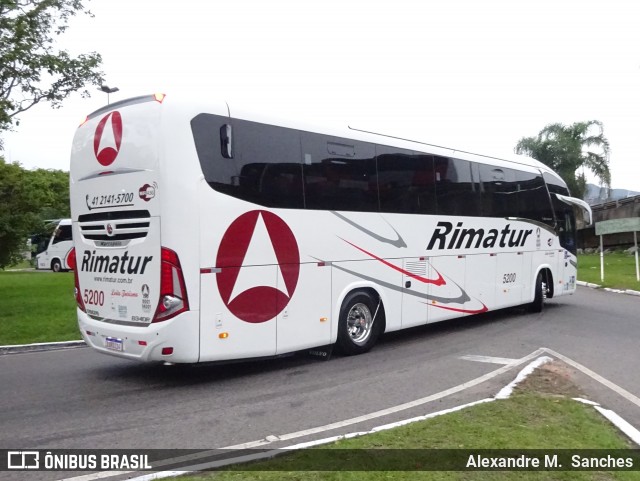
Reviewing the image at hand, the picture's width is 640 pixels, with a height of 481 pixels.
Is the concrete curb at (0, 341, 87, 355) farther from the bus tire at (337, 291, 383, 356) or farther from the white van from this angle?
the white van

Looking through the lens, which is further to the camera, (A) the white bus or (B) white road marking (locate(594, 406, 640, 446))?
(A) the white bus

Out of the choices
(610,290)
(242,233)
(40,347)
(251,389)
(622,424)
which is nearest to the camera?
(622,424)

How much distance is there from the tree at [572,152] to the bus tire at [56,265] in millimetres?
28257

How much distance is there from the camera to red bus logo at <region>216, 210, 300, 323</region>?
7410mm

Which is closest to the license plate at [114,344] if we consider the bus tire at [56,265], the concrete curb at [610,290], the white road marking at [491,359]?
the white road marking at [491,359]

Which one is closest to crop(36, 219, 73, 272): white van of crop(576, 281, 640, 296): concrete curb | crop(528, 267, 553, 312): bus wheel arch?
crop(576, 281, 640, 296): concrete curb

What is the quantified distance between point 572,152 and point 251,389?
1273 inches

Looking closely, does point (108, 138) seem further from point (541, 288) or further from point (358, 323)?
point (541, 288)

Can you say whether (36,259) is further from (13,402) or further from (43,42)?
(13,402)

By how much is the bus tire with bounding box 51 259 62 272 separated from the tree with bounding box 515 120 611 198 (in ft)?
92.7

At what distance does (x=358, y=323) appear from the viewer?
376 inches

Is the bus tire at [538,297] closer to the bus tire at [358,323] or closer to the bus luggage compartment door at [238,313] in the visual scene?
the bus tire at [358,323]

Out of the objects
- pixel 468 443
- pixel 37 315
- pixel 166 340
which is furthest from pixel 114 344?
pixel 37 315

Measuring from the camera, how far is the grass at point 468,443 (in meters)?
4.40
